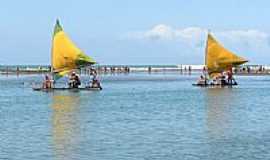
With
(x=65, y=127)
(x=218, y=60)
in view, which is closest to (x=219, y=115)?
(x=65, y=127)

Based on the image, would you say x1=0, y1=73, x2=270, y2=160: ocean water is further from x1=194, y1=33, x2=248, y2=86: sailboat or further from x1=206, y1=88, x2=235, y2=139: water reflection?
x1=194, y1=33, x2=248, y2=86: sailboat

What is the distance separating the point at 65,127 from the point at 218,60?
42943mm

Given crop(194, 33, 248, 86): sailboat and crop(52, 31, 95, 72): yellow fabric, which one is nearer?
crop(52, 31, 95, 72): yellow fabric

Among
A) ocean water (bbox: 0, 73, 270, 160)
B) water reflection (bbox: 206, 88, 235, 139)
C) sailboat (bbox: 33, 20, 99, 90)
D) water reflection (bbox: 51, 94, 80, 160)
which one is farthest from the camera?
sailboat (bbox: 33, 20, 99, 90)

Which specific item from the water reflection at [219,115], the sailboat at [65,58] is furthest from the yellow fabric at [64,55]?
the water reflection at [219,115]

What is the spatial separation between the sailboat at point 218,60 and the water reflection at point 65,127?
24.4m

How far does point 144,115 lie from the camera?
116ft

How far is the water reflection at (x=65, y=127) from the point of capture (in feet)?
74.2

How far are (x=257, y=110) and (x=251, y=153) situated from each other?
55.0 feet

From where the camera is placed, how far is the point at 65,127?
96.1ft

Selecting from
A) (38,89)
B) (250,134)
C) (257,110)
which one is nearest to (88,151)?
(250,134)

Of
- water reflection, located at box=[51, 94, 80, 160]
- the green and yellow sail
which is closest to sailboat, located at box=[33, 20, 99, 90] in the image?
the green and yellow sail

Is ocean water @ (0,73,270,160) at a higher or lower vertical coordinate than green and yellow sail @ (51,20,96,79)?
lower

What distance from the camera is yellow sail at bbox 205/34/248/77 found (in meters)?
70.2
